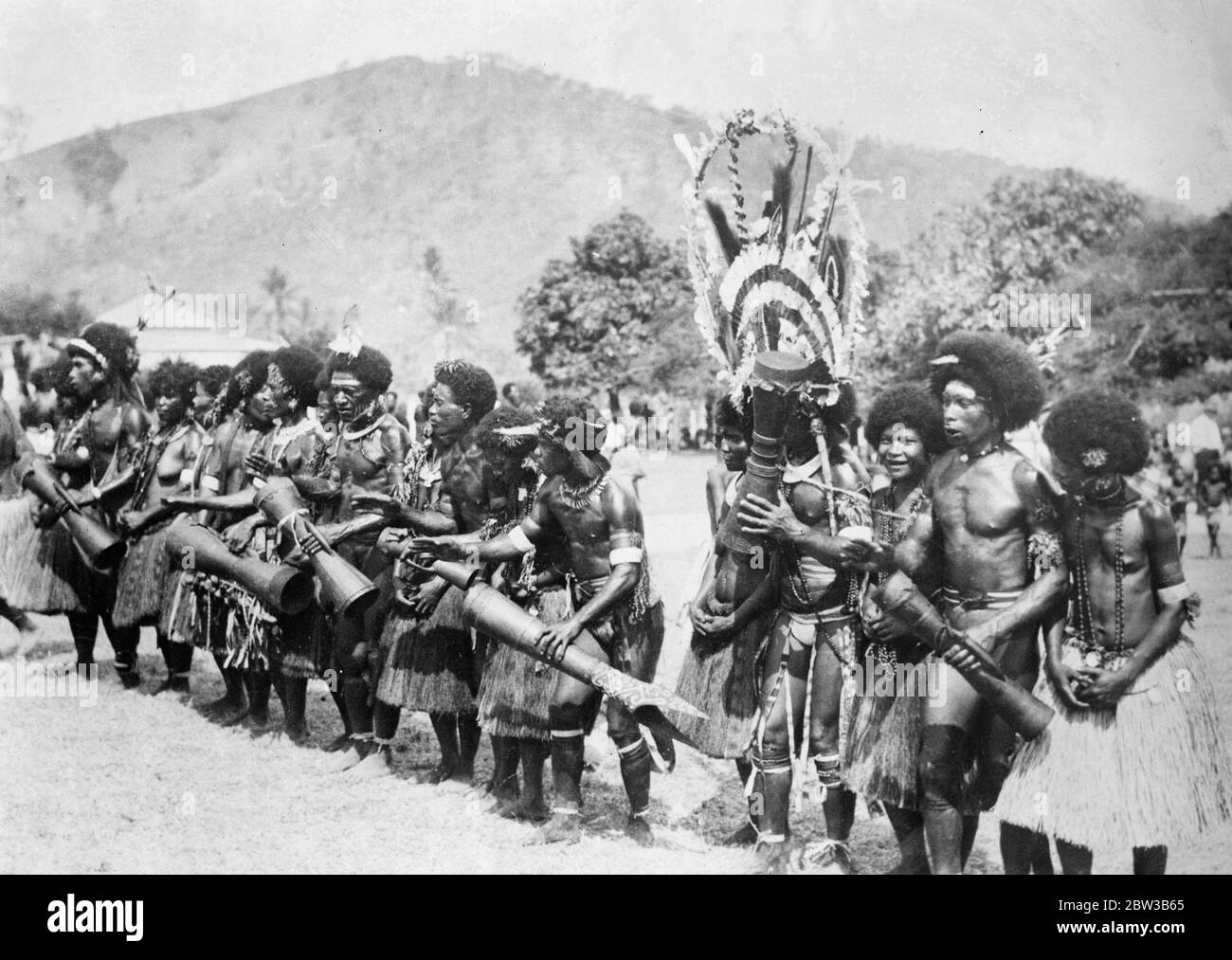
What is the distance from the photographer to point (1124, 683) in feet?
11.5

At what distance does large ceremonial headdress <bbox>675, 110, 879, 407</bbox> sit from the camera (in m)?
4.14

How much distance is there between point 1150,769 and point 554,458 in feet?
7.75

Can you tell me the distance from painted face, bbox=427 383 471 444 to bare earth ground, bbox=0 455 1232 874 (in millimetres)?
1660

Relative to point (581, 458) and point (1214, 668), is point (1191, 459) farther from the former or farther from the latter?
point (581, 458)

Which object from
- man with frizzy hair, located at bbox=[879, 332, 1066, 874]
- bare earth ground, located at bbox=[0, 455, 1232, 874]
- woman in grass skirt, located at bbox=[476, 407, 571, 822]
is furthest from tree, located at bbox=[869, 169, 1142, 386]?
man with frizzy hair, located at bbox=[879, 332, 1066, 874]

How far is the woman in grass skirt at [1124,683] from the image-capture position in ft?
11.5

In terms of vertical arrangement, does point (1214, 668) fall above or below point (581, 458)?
below

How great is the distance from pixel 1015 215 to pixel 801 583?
778 inches

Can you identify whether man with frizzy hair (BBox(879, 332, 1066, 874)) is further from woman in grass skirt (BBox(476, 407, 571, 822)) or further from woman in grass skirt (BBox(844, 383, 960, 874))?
woman in grass skirt (BBox(476, 407, 571, 822))

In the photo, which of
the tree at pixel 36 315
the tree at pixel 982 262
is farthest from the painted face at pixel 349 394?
the tree at pixel 36 315

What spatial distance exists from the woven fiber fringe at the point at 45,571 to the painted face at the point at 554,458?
3762mm

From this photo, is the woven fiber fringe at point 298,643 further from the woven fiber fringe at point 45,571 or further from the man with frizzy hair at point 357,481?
the woven fiber fringe at point 45,571
